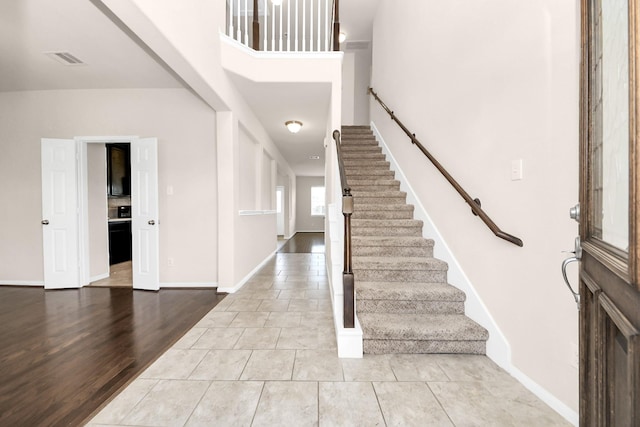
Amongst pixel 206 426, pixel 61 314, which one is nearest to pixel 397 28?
pixel 206 426

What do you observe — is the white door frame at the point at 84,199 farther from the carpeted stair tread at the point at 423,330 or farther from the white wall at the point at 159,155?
the carpeted stair tread at the point at 423,330

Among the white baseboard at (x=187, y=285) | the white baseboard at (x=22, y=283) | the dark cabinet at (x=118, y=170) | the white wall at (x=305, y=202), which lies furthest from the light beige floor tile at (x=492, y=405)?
the white wall at (x=305, y=202)

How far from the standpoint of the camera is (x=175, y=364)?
1.87 meters

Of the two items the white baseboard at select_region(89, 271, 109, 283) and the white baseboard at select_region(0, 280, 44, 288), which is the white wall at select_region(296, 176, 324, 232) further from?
the white baseboard at select_region(0, 280, 44, 288)

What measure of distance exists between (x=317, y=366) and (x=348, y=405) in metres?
0.39

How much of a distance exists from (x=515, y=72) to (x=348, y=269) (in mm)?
1677

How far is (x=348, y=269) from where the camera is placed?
78.2 inches

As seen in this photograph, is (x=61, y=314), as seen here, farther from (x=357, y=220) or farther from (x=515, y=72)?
(x=515, y=72)

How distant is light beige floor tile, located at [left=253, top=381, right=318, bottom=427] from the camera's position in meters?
1.38

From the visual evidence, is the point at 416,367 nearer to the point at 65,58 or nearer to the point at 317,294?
the point at 317,294

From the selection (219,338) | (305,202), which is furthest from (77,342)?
(305,202)

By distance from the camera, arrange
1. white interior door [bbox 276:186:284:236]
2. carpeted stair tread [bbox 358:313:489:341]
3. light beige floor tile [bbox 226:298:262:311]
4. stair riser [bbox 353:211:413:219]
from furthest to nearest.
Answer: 1. white interior door [bbox 276:186:284:236]
2. stair riser [bbox 353:211:413:219]
3. light beige floor tile [bbox 226:298:262:311]
4. carpeted stair tread [bbox 358:313:489:341]

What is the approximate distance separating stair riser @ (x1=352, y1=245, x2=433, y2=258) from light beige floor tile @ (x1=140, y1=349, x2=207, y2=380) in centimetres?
162

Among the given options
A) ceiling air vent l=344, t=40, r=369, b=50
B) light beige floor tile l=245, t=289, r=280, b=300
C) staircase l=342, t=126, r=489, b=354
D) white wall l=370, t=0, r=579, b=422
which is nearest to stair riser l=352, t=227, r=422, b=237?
staircase l=342, t=126, r=489, b=354
